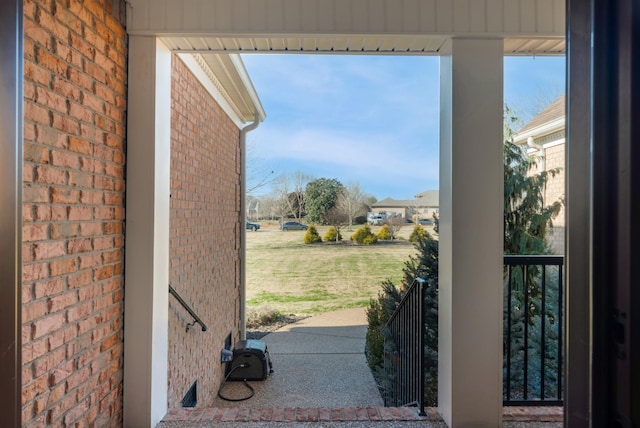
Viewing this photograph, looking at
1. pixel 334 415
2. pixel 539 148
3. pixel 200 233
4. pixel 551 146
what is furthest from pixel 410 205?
pixel 334 415

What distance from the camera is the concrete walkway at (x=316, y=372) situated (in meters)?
4.30

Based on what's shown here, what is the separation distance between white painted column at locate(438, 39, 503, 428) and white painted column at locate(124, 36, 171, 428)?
1.83m

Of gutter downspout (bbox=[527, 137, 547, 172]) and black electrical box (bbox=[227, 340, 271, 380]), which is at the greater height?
gutter downspout (bbox=[527, 137, 547, 172])

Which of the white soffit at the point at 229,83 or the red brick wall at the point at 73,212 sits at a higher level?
the white soffit at the point at 229,83

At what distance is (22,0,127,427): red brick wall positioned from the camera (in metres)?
1.41

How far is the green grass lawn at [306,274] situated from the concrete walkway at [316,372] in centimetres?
103

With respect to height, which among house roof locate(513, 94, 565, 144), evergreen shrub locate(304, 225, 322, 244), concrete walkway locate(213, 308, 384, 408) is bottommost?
concrete walkway locate(213, 308, 384, 408)

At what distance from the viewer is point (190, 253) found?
341 centimetres

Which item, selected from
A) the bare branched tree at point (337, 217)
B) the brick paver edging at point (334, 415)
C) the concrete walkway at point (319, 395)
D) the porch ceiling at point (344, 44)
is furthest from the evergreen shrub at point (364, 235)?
the porch ceiling at point (344, 44)

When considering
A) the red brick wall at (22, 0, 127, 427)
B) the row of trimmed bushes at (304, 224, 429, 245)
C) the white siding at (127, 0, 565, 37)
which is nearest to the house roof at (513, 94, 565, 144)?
the row of trimmed bushes at (304, 224, 429, 245)

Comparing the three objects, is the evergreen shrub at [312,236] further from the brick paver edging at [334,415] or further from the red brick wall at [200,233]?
the brick paver edging at [334,415]

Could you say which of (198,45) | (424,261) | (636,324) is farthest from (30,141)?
(424,261)

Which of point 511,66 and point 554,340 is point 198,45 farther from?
point 511,66

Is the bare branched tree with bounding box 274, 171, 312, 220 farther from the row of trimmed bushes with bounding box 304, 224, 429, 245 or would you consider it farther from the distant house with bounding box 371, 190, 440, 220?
the distant house with bounding box 371, 190, 440, 220
